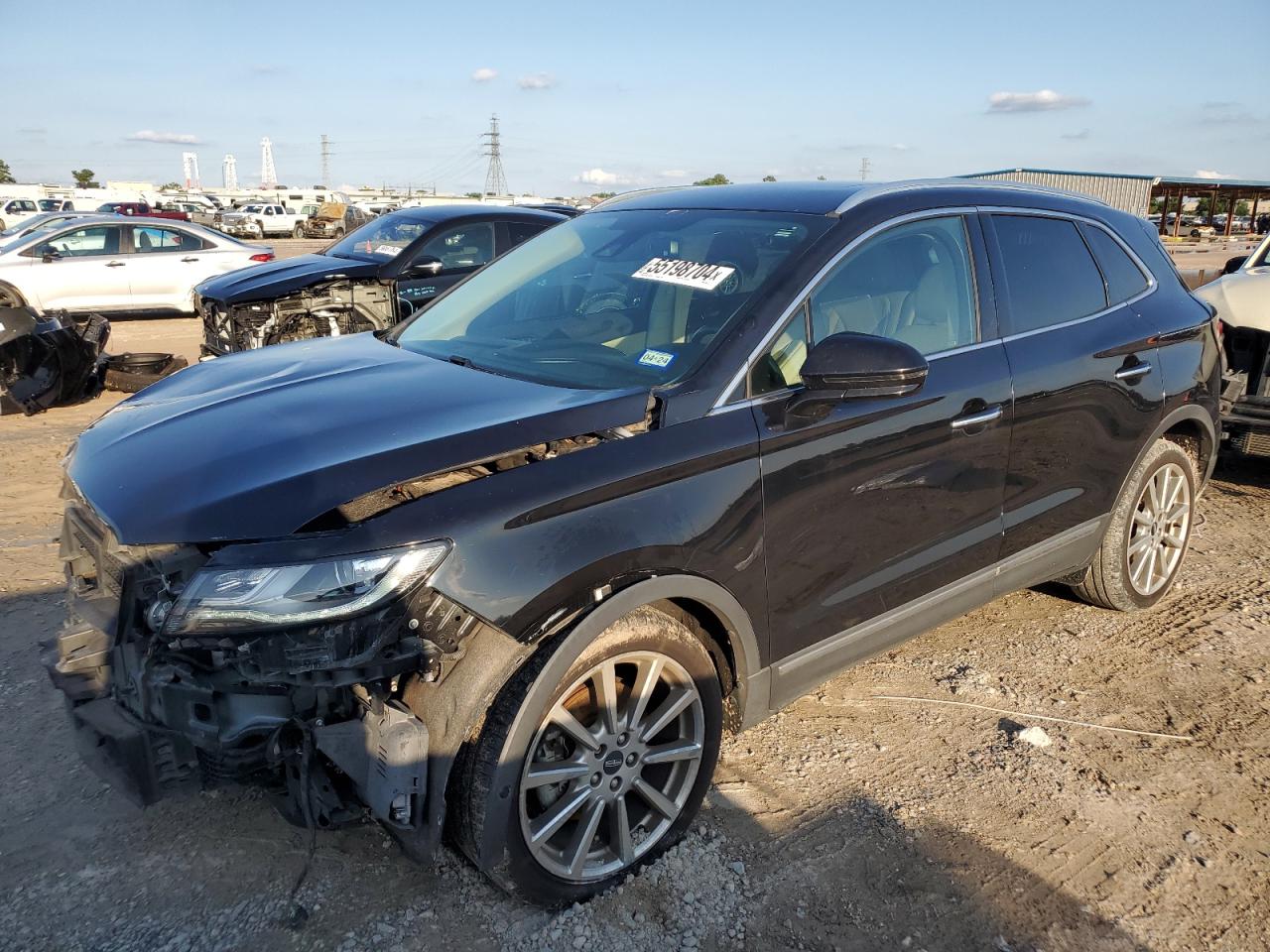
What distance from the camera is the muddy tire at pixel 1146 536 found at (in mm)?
4414

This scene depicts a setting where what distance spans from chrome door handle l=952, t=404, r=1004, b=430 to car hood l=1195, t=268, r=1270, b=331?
13.0ft

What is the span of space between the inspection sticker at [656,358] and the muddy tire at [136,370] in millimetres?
7652

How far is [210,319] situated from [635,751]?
26.8ft

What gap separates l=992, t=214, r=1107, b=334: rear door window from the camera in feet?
12.4

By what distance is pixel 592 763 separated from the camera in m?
2.66

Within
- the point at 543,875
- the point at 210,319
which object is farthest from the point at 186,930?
the point at 210,319

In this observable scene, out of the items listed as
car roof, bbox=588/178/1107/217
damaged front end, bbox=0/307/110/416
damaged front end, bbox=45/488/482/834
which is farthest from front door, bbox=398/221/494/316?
damaged front end, bbox=45/488/482/834

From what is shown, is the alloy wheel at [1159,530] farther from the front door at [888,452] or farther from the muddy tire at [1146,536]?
the front door at [888,452]

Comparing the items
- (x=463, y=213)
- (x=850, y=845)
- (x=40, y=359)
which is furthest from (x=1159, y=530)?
(x=40, y=359)

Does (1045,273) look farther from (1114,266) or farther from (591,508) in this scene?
(591,508)

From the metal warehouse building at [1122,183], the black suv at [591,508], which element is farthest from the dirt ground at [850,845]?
the metal warehouse building at [1122,183]

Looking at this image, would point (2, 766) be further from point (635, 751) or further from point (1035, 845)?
point (1035, 845)

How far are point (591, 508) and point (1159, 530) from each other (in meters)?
3.41

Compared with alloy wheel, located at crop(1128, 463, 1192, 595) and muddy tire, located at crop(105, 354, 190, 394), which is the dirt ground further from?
muddy tire, located at crop(105, 354, 190, 394)
